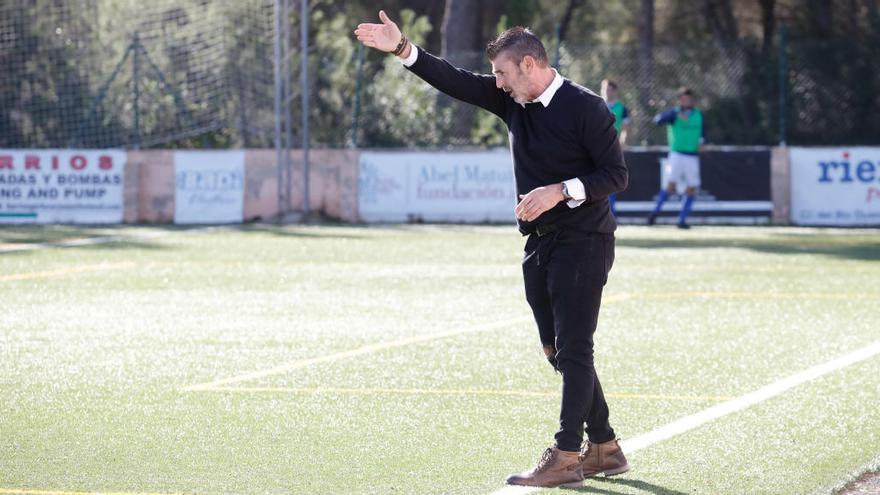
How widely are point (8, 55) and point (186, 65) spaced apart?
3.29 metres

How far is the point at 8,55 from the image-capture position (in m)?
26.5

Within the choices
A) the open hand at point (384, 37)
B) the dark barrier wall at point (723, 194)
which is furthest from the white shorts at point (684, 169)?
the open hand at point (384, 37)

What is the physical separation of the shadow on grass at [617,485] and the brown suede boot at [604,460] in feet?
0.13

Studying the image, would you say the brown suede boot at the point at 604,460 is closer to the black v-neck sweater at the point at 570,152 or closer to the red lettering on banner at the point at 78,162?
the black v-neck sweater at the point at 570,152

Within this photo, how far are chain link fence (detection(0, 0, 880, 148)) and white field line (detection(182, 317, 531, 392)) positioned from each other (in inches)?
554

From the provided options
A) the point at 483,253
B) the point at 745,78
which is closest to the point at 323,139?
the point at 745,78

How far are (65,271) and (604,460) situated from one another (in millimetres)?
10319

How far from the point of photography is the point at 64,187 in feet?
79.6

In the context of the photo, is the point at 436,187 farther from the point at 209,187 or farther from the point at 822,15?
the point at 822,15

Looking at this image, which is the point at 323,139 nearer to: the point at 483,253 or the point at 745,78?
the point at 745,78

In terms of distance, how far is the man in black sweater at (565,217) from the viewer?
6.18 m

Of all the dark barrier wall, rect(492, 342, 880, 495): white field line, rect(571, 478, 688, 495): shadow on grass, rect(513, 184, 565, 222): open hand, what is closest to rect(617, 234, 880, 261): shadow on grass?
the dark barrier wall

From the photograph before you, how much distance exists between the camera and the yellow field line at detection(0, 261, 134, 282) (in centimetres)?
1509

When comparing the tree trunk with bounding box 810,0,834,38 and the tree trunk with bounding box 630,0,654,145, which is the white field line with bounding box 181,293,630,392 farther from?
the tree trunk with bounding box 810,0,834,38
